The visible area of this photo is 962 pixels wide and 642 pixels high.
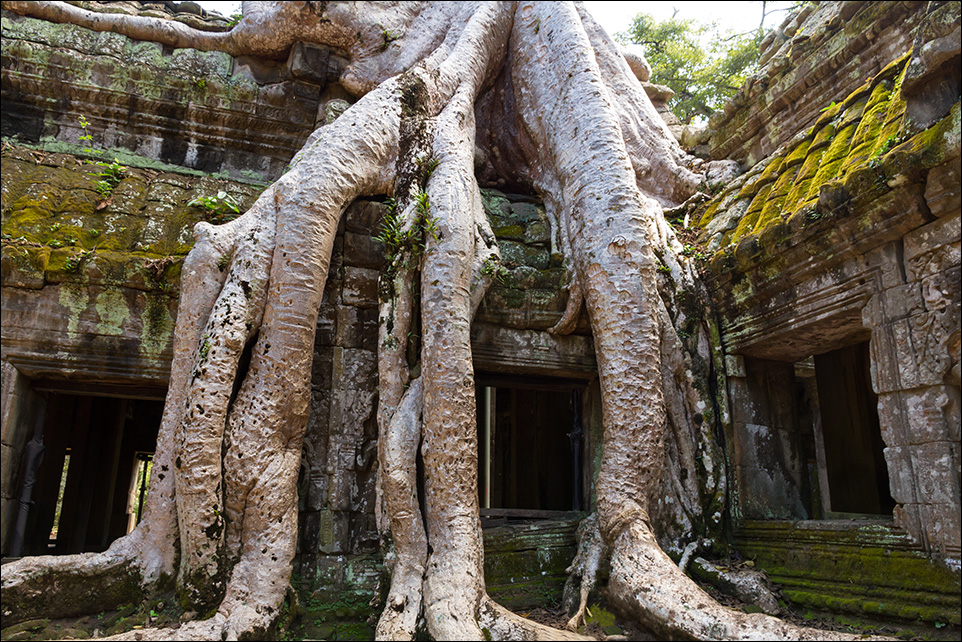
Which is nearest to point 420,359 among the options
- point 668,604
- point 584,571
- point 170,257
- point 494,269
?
point 494,269

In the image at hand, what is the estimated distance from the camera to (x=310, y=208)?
3346 millimetres

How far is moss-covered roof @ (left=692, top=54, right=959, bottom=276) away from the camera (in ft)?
8.99

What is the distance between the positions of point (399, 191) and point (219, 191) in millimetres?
1179

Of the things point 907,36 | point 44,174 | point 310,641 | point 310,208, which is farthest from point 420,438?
point 907,36

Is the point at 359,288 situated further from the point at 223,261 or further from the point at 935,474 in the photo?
the point at 935,474

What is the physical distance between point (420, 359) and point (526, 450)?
4880 mm

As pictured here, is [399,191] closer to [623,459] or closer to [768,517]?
[623,459]

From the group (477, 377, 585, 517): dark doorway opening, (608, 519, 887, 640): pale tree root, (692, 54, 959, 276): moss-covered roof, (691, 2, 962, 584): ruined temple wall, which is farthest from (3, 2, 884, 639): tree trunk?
(477, 377, 585, 517): dark doorway opening

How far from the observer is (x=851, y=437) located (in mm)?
5395

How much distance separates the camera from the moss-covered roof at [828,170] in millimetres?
2740

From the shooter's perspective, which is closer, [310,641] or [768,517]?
[310,641]

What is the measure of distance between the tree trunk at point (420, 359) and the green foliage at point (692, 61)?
5.77 m

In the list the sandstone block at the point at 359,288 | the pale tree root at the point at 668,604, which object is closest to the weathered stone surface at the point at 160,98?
the sandstone block at the point at 359,288

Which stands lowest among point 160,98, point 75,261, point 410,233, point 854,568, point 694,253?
point 854,568
